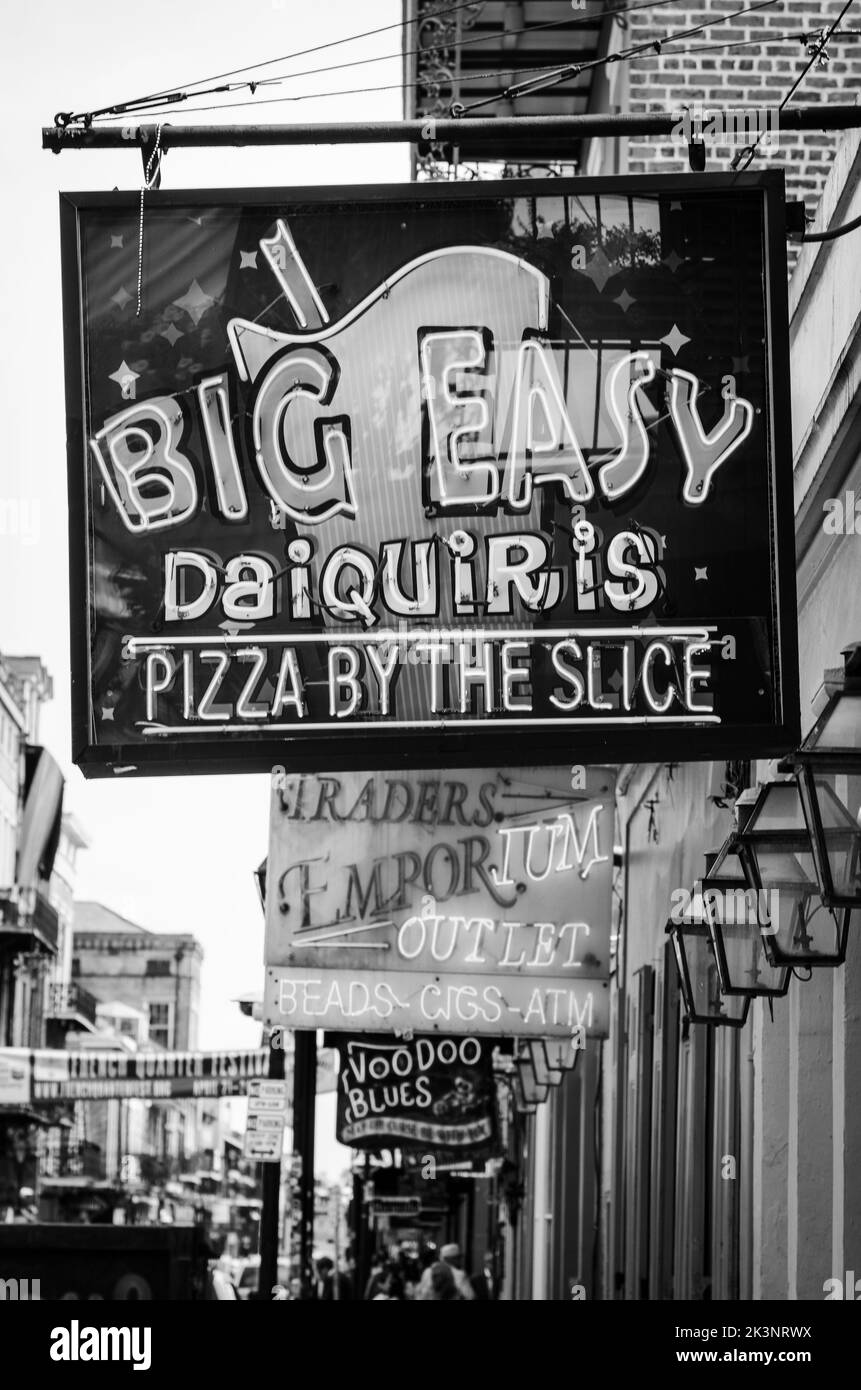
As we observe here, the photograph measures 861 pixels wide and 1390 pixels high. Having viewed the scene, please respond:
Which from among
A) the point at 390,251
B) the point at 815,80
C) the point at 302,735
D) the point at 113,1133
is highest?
the point at 815,80

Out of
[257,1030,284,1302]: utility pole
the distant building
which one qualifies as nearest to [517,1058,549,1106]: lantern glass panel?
[257,1030,284,1302]: utility pole

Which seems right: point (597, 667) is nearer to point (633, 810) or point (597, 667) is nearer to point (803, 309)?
point (803, 309)

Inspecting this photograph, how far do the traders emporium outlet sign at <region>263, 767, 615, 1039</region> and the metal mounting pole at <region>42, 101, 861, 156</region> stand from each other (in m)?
4.45

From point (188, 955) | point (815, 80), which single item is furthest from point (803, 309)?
point (188, 955)

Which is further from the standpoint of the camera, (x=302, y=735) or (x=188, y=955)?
(x=188, y=955)

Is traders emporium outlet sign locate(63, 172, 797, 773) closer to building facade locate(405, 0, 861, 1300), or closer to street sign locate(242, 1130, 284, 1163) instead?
building facade locate(405, 0, 861, 1300)

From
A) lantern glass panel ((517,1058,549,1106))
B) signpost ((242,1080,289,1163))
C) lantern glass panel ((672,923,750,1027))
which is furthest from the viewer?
lantern glass panel ((517,1058,549,1106))

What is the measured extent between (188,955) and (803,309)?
346ft

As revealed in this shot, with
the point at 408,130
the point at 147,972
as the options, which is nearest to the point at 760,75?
the point at 408,130

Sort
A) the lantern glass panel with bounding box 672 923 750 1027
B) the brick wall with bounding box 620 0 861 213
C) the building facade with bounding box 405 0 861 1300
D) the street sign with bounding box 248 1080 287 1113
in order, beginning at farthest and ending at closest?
the street sign with bounding box 248 1080 287 1113 < the brick wall with bounding box 620 0 861 213 < the lantern glass panel with bounding box 672 923 750 1027 < the building facade with bounding box 405 0 861 1300

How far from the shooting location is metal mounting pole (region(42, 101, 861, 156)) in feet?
20.6

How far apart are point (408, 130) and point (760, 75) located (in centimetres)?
683

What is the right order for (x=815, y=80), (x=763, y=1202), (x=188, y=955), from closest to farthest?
(x=763, y=1202) → (x=815, y=80) → (x=188, y=955)

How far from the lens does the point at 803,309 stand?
810 cm
